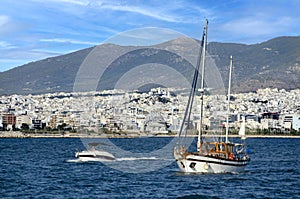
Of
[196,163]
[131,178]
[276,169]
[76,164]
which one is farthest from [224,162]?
[76,164]

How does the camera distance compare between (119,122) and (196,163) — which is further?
(119,122)

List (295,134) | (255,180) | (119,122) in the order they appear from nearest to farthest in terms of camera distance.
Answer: (255,180), (295,134), (119,122)

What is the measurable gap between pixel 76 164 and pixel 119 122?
13636 centimetres

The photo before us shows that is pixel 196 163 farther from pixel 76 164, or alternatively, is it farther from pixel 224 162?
pixel 76 164

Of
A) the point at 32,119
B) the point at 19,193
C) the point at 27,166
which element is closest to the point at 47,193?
the point at 19,193

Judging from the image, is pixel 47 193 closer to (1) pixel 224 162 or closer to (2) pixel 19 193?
(2) pixel 19 193

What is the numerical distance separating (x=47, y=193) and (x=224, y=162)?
489 inches

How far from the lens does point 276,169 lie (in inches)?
1845

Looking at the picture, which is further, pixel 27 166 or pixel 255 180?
pixel 27 166

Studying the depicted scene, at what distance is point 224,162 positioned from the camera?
130 ft

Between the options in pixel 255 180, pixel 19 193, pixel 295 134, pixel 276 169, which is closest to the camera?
pixel 19 193

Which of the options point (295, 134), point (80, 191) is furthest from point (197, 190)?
point (295, 134)

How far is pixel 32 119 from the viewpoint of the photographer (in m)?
191

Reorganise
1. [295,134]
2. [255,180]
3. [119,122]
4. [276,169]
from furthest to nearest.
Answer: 1. [119,122]
2. [295,134]
3. [276,169]
4. [255,180]
